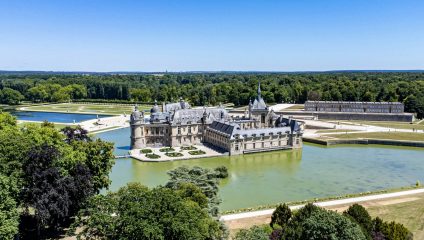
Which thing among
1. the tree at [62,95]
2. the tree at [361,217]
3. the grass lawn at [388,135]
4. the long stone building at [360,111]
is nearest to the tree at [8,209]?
the tree at [361,217]

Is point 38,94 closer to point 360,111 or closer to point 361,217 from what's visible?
point 360,111

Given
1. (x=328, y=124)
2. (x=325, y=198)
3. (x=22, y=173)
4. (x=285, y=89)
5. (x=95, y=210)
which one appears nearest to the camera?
(x=95, y=210)

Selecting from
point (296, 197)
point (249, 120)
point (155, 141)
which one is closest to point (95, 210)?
point (296, 197)

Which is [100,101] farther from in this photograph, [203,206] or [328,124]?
[203,206]

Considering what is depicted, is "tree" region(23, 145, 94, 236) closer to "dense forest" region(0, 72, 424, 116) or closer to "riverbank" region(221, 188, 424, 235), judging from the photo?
"riverbank" region(221, 188, 424, 235)

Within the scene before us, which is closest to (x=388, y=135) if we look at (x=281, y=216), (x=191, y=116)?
(x=191, y=116)

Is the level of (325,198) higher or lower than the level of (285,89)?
lower
